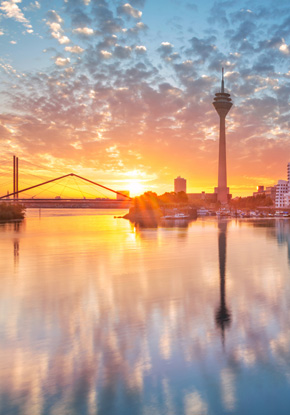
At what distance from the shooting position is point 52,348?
10531 mm

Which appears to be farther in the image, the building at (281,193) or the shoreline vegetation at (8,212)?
the building at (281,193)

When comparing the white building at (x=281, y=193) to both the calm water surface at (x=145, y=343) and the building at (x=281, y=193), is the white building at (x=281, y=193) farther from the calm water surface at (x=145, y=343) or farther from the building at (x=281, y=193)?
the calm water surface at (x=145, y=343)

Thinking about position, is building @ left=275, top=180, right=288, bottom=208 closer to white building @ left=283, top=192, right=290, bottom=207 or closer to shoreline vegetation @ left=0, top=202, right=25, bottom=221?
white building @ left=283, top=192, right=290, bottom=207

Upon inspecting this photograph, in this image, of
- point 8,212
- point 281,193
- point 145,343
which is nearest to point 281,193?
point 281,193

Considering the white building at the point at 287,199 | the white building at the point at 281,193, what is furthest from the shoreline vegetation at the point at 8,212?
the white building at the point at 281,193

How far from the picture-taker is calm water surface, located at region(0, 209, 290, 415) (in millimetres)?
7746

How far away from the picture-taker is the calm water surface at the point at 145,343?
7.75 m

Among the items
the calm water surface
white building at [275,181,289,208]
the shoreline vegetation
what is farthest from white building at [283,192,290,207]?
the calm water surface

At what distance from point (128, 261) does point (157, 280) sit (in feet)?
27.7

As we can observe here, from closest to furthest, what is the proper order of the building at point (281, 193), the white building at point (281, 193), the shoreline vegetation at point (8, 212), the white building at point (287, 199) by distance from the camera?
the shoreline vegetation at point (8, 212)
the white building at point (287, 199)
the white building at point (281, 193)
the building at point (281, 193)

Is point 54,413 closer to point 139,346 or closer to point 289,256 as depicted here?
point 139,346

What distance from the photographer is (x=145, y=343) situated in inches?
426

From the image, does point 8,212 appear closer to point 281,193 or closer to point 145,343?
point 145,343

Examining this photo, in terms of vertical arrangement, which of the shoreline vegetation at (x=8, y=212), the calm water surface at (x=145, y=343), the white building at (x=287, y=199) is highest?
the white building at (x=287, y=199)
